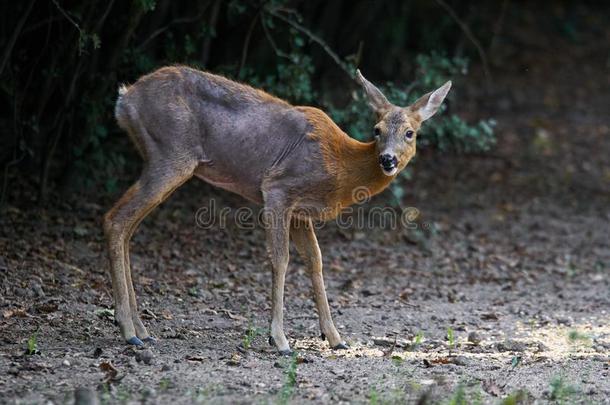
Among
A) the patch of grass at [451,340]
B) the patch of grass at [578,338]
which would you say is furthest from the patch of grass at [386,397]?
the patch of grass at [578,338]

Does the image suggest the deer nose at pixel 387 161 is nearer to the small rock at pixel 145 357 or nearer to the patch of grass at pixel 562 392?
the patch of grass at pixel 562 392

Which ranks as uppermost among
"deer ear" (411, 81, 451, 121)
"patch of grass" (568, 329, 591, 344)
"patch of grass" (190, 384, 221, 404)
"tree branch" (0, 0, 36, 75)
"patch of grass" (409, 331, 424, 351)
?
→ "tree branch" (0, 0, 36, 75)

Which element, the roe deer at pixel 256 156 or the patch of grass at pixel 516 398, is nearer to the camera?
the patch of grass at pixel 516 398

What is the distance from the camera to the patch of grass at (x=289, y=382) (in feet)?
19.1

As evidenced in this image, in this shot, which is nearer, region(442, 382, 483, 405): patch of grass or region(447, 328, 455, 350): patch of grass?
region(442, 382, 483, 405): patch of grass

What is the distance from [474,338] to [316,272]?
1.37m

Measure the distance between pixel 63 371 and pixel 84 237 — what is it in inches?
147

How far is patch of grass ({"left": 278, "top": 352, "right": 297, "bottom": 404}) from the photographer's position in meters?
5.81

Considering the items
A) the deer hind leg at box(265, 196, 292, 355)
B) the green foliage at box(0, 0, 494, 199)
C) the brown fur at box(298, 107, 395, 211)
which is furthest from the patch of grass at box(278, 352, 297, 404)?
the green foliage at box(0, 0, 494, 199)

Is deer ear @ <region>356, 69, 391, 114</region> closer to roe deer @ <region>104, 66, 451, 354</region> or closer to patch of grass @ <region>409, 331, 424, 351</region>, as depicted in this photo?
roe deer @ <region>104, 66, 451, 354</region>

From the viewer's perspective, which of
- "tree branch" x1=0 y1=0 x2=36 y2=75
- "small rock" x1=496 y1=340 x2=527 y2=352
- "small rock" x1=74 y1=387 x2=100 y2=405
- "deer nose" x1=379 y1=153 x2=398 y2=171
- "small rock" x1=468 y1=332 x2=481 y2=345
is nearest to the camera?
"small rock" x1=74 y1=387 x2=100 y2=405

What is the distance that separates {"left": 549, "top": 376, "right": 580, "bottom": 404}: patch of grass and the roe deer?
1798 millimetres

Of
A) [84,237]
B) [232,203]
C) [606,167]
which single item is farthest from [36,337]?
[606,167]

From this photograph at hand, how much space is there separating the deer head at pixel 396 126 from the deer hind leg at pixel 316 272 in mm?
787
